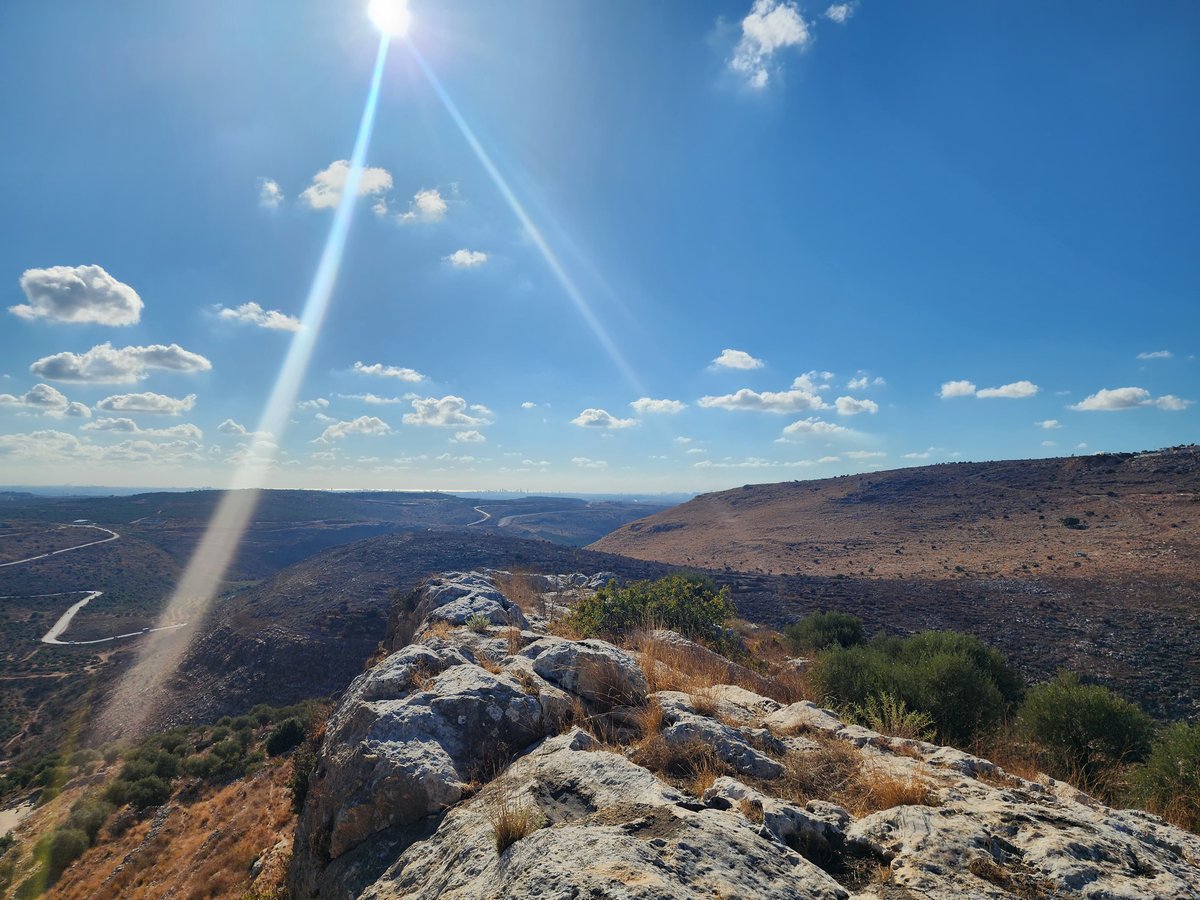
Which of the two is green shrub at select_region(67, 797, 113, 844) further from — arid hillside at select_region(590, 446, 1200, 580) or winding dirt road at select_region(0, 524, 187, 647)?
arid hillside at select_region(590, 446, 1200, 580)

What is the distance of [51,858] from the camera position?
46.1 feet

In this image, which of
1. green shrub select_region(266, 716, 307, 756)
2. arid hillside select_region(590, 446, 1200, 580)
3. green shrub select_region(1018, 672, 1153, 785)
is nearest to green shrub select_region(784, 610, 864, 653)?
green shrub select_region(1018, 672, 1153, 785)

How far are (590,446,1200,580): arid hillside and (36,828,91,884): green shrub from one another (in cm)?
4919

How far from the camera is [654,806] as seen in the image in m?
3.39

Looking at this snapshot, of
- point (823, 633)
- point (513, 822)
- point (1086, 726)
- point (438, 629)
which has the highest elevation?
point (513, 822)

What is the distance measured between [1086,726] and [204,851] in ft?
55.0

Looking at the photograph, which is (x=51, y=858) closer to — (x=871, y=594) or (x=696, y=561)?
(x=871, y=594)

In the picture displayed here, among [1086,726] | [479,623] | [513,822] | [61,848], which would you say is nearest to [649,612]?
[479,623]

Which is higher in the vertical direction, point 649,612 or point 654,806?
point 654,806

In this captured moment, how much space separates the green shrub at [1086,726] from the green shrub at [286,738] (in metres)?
20.5

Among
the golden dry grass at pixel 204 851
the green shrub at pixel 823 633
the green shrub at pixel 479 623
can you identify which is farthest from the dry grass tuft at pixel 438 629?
the green shrub at pixel 823 633

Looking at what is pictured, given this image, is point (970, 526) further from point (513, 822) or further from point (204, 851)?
point (513, 822)

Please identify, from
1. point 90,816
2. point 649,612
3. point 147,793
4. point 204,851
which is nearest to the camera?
point 204,851

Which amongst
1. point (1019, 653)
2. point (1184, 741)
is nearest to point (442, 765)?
point (1184, 741)
